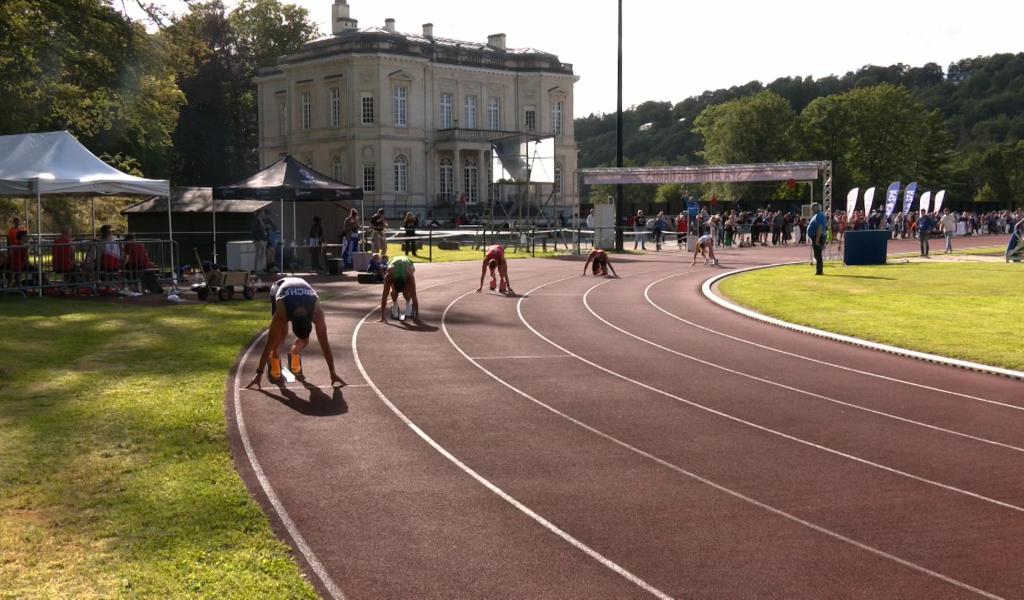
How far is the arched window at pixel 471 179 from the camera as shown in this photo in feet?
279

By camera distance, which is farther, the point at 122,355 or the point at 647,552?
the point at 122,355

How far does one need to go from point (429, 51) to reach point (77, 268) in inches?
2399

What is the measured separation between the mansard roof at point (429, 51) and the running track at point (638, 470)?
64584mm

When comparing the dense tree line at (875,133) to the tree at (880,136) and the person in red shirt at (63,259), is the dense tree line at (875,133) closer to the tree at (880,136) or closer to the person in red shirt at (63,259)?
the tree at (880,136)

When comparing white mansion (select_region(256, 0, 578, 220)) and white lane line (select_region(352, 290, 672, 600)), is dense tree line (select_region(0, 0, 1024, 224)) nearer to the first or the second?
white mansion (select_region(256, 0, 578, 220))

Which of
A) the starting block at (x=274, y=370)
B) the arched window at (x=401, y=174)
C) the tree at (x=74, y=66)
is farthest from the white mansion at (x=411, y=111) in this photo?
the starting block at (x=274, y=370)

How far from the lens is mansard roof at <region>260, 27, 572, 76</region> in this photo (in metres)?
78.8

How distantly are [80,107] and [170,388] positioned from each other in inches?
1348

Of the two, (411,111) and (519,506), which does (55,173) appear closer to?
(519,506)

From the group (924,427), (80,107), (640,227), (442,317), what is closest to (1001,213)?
(640,227)

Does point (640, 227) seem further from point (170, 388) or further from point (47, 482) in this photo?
point (47, 482)

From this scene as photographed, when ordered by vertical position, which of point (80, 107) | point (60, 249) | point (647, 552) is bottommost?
point (647, 552)

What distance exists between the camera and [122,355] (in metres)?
15.5

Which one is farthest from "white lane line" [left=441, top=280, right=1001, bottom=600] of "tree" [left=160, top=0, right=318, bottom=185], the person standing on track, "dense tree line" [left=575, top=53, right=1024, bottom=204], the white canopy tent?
"dense tree line" [left=575, top=53, right=1024, bottom=204]
